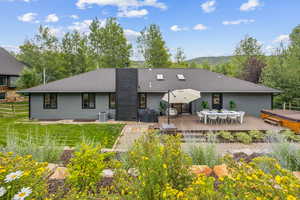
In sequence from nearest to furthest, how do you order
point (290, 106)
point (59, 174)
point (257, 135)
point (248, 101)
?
point (59, 174), point (257, 135), point (248, 101), point (290, 106)

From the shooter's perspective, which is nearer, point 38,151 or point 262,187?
point 262,187

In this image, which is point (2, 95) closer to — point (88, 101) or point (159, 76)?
point (88, 101)

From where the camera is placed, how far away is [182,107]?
524 inches

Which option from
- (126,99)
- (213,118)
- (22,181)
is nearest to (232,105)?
(213,118)

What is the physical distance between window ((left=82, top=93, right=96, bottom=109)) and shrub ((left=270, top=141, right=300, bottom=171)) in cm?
1163

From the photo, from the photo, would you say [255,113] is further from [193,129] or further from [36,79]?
[36,79]

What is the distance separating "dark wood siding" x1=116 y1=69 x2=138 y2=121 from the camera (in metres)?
12.4

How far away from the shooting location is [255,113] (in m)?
12.9

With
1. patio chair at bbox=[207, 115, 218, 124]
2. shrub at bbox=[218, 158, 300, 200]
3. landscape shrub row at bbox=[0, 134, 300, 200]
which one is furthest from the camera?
patio chair at bbox=[207, 115, 218, 124]

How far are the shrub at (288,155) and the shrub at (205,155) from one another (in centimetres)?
127

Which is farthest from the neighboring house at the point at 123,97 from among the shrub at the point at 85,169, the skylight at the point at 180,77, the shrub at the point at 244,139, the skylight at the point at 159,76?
the shrub at the point at 85,169

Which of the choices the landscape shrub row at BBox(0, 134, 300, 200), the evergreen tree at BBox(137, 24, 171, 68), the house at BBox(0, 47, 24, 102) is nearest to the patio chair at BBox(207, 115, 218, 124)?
the landscape shrub row at BBox(0, 134, 300, 200)

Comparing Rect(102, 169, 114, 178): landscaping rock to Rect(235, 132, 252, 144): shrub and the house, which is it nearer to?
Rect(235, 132, 252, 144): shrub

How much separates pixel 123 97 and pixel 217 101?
721 cm
